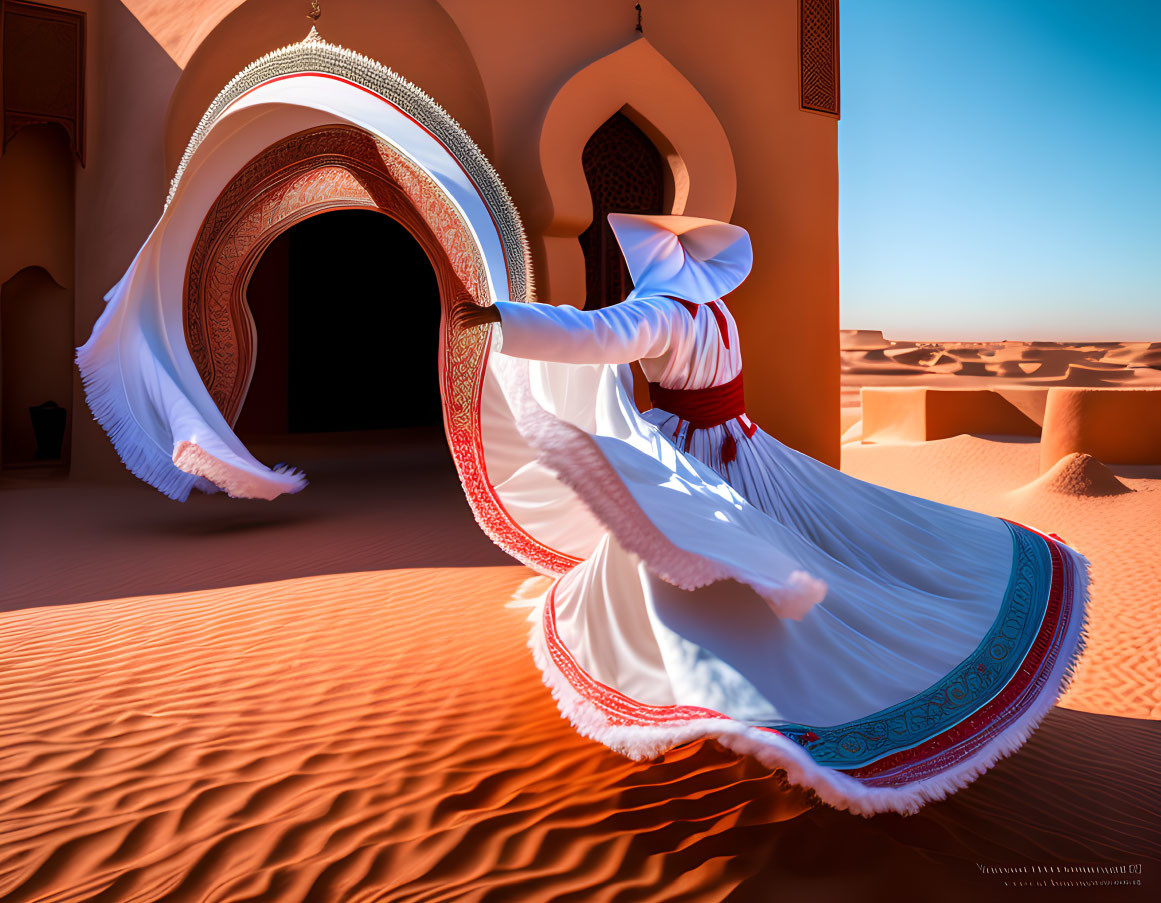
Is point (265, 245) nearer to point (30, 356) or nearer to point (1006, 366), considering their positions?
point (30, 356)

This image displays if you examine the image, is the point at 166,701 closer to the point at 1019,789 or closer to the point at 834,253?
the point at 1019,789

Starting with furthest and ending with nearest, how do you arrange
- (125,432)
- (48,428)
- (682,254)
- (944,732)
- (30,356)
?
1. (48,428)
2. (30,356)
3. (125,432)
4. (682,254)
5. (944,732)

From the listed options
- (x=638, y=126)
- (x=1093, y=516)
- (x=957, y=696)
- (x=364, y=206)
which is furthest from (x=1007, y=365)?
(x=957, y=696)

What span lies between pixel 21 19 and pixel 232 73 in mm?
2688

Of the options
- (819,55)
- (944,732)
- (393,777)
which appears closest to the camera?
(944,732)

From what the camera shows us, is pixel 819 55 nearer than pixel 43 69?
No

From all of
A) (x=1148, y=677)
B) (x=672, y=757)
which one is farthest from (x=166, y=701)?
(x=1148, y=677)

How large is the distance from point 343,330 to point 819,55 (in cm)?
962

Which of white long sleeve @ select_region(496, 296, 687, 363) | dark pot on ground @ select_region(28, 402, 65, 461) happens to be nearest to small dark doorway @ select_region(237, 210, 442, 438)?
dark pot on ground @ select_region(28, 402, 65, 461)

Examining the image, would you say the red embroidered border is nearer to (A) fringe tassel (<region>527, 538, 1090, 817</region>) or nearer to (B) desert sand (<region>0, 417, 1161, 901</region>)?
(A) fringe tassel (<region>527, 538, 1090, 817</region>)

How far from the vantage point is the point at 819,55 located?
378 inches

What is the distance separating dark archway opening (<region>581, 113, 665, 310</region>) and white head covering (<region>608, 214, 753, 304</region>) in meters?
5.27

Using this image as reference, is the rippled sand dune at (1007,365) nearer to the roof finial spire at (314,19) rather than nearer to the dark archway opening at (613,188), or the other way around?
the dark archway opening at (613,188)

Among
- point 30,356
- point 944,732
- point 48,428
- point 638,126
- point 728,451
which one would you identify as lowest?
point 944,732
